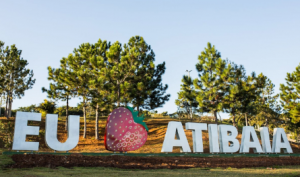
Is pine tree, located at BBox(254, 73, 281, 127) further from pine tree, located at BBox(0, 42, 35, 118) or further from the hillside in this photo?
pine tree, located at BBox(0, 42, 35, 118)

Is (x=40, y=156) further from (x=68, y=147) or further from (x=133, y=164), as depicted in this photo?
(x=133, y=164)

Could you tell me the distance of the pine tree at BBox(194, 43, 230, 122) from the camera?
34219mm

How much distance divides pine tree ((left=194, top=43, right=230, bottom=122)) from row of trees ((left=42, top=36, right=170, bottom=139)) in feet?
17.9

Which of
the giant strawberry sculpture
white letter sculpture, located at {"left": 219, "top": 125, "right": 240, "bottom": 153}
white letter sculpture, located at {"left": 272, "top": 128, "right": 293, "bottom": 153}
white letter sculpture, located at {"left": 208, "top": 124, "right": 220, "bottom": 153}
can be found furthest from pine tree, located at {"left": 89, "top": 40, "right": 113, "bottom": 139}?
white letter sculpture, located at {"left": 272, "top": 128, "right": 293, "bottom": 153}

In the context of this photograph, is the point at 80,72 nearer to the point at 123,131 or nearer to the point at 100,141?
the point at 100,141

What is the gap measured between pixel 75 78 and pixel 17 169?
2076 centimetres

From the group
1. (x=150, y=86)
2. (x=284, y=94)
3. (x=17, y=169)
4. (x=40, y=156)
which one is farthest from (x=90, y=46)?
(x=284, y=94)

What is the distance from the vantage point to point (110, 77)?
30.3 metres

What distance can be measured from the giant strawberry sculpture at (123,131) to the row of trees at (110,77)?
29.5 ft

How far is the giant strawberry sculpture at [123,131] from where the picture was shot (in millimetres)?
20141

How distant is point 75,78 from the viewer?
32844mm

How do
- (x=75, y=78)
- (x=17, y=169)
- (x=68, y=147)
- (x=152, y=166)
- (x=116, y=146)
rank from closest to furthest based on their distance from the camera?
(x=17, y=169), (x=152, y=166), (x=68, y=147), (x=116, y=146), (x=75, y=78)

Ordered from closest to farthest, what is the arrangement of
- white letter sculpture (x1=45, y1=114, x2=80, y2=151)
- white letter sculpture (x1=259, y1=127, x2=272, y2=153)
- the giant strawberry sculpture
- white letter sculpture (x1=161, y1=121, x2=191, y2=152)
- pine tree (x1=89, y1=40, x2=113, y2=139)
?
white letter sculpture (x1=45, y1=114, x2=80, y2=151) < the giant strawberry sculpture < white letter sculpture (x1=161, y1=121, x2=191, y2=152) < white letter sculpture (x1=259, y1=127, x2=272, y2=153) < pine tree (x1=89, y1=40, x2=113, y2=139)

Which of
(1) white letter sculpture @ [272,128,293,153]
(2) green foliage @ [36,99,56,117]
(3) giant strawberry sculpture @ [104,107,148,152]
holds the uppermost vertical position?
(2) green foliage @ [36,99,56,117]
